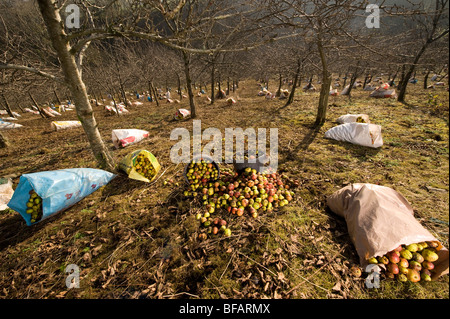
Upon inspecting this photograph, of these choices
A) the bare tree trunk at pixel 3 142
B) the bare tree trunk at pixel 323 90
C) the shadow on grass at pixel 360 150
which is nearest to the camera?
the shadow on grass at pixel 360 150

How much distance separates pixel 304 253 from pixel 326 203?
1.52 m

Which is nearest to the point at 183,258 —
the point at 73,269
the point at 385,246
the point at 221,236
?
the point at 221,236

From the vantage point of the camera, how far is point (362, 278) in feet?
8.68

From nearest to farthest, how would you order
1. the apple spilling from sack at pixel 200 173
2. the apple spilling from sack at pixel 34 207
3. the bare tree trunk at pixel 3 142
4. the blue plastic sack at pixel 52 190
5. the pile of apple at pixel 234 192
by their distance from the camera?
the blue plastic sack at pixel 52 190 < the apple spilling from sack at pixel 34 207 < the pile of apple at pixel 234 192 < the apple spilling from sack at pixel 200 173 < the bare tree trunk at pixel 3 142

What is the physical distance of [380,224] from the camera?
2.66 meters

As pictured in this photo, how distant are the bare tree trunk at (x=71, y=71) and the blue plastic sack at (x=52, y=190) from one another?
846mm

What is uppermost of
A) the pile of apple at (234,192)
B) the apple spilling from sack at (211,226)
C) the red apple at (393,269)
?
the pile of apple at (234,192)

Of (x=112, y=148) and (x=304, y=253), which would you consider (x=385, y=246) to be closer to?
(x=304, y=253)

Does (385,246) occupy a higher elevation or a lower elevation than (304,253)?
higher

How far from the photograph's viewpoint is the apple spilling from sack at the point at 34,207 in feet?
11.8

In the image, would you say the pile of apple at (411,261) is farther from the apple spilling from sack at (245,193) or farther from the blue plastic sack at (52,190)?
the blue plastic sack at (52,190)

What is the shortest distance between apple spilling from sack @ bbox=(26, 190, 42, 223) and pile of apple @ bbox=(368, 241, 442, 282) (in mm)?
6695

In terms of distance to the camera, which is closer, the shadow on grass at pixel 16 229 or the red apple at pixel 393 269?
the red apple at pixel 393 269

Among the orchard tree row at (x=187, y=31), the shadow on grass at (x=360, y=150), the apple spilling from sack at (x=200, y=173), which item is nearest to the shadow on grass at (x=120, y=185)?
the orchard tree row at (x=187, y=31)
